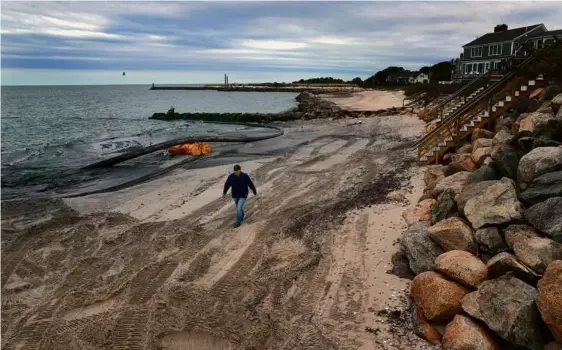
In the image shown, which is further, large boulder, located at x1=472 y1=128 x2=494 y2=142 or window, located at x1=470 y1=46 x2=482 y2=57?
window, located at x1=470 y1=46 x2=482 y2=57

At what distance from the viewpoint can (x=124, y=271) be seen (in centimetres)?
902

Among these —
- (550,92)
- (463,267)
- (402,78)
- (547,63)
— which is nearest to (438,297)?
(463,267)

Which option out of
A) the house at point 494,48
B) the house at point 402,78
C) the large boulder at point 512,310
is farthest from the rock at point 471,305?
the house at point 402,78

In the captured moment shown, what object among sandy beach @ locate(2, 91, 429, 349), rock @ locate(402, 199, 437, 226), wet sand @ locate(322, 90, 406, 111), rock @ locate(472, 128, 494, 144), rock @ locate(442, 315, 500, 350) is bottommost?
sandy beach @ locate(2, 91, 429, 349)

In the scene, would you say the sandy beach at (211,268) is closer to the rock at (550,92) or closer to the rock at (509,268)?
the rock at (509,268)

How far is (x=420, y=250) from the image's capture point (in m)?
7.94

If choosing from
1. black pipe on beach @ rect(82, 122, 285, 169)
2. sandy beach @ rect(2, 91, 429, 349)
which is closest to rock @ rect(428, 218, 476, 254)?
sandy beach @ rect(2, 91, 429, 349)

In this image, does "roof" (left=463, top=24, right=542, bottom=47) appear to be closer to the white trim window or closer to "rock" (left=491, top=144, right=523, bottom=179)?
the white trim window

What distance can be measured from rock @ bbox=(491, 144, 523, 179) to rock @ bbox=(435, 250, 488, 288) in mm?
3038

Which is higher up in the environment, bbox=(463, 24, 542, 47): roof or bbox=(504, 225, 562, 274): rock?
bbox=(463, 24, 542, 47): roof

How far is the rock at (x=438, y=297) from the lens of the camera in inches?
249

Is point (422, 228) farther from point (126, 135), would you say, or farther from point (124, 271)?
point (126, 135)

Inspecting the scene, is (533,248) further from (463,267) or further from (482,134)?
(482,134)

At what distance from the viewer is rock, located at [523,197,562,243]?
21.2 ft
